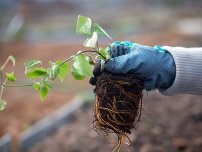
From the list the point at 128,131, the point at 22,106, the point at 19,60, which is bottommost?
the point at 19,60

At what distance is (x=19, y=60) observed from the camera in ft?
29.2

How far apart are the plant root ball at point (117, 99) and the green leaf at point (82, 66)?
20cm

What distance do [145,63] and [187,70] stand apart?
9.5 inches

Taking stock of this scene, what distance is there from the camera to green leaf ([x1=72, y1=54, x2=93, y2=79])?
6.75 ft

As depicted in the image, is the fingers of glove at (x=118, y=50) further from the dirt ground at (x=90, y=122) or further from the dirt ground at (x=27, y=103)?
the dirt ground at (x=27, y=103)

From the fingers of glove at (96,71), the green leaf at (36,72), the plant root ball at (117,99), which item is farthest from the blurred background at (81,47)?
the green leaf at (36,72)

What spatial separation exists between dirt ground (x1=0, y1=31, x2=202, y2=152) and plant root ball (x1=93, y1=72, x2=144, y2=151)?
0.87 metres

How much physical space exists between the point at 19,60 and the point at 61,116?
4.10 metres

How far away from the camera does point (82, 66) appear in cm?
206

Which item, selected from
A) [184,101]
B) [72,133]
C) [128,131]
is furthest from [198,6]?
[128,131]

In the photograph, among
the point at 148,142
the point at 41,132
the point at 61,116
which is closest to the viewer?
the point at 148,142

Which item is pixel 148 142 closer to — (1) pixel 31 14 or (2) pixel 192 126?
(2) pixel 192 126

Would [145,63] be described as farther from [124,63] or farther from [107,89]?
[107,89]

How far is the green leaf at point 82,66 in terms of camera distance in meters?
2.06
